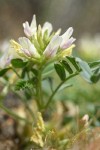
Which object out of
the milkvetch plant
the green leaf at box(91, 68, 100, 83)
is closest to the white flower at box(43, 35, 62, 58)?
the milkvetch plant

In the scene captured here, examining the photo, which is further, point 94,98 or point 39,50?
point 94,98

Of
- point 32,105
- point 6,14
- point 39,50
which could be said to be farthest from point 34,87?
point 6,14

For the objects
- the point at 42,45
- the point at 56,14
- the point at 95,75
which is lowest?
the point at 95,75

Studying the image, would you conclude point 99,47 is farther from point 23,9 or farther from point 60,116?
point 23,9

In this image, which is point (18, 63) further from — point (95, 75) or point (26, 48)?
point (95, 75)

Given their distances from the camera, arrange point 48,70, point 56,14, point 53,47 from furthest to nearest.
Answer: point 56,14 < point 48,70 < point 53,47

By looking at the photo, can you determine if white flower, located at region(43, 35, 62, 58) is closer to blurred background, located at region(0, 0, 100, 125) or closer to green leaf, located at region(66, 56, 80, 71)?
green leaf, located at region(66, 56, 80, 71)

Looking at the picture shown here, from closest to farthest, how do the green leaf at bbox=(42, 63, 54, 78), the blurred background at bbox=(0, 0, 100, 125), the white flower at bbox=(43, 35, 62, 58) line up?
the white flower at bbox=(43, 35, 62, 58) → the green leaf at bbox=(42, 63, 54, 78) → the blurred background at bbox=(0, 0, 100, 125)

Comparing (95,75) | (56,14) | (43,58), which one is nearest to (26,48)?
(43,58)
